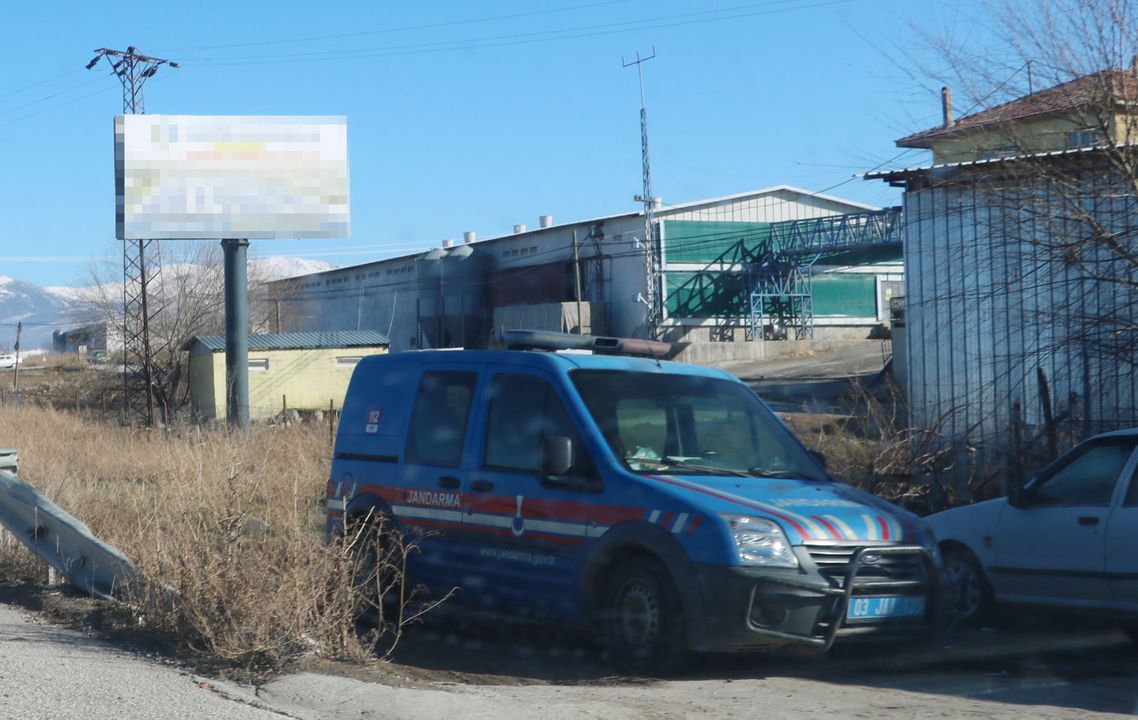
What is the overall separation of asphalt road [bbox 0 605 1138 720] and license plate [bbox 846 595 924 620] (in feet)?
1.29

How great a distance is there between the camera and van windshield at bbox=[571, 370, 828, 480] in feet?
25.9

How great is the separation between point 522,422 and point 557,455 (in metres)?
0.84

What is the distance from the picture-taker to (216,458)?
14516mm

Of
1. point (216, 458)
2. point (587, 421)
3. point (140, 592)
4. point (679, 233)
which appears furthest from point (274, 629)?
point (679, 233)

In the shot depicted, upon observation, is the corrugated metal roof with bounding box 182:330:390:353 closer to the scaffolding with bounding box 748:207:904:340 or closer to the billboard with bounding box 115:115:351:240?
the billboard with bounding box 115:115:351:240

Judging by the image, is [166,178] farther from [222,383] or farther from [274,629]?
[274,629]

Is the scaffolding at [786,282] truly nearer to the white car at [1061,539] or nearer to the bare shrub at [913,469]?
the bare shrub at [913,469]

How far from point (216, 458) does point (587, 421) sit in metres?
7.98

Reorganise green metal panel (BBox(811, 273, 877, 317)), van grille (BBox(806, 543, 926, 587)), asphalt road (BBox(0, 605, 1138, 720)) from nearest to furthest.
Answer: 1. asphalt road (BBox(0, 605, 1138, 720))
2. van grille (BBox(806, 543, 926, 587))
3. green metal panel (BBox(811, 273, 877, 317))

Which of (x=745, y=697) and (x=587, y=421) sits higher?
(x=587, y=421)

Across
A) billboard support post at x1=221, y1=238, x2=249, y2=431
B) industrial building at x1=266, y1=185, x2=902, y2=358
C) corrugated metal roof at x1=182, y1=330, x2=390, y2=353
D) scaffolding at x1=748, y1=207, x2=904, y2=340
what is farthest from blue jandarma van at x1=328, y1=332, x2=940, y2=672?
scaffolding at x1=748, y1=207, x2=904, y2=340

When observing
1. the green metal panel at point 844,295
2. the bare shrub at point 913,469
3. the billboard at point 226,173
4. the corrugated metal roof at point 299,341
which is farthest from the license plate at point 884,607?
the green metal panel at point 844,295

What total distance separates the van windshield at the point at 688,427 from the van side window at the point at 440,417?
3.41 ft

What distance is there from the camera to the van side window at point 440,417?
8.77 metres
